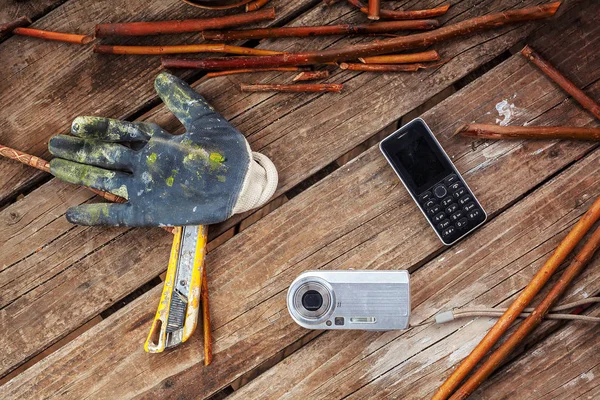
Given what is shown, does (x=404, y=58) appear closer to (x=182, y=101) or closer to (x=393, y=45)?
(x=393, y=45)

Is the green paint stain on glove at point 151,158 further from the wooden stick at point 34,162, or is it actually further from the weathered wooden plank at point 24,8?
the weathered wooden plank at point 24,8

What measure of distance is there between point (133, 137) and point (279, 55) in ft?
1.21

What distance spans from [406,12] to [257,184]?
1.64ft

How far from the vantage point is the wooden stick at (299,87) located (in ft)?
4.26

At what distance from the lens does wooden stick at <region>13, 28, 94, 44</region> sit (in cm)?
131

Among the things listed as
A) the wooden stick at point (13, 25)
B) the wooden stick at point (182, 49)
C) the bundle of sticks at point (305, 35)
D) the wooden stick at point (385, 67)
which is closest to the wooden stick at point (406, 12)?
the bundle of sticks at point (305, 35)

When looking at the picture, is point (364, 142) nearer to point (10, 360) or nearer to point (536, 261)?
point (536, 261)

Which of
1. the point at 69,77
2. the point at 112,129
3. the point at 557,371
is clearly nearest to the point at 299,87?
the point at 112,129

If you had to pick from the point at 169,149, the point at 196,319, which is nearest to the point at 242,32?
the point at 169,149

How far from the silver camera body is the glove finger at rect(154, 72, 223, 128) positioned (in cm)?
41

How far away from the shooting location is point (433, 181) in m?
1.28

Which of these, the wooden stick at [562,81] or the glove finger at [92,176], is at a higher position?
the glove finger at [92,176]

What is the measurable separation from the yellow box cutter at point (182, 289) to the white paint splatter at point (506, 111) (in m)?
0.71

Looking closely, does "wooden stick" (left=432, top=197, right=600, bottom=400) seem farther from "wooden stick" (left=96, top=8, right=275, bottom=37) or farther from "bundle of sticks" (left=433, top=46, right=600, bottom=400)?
"wooden stick" (left=96, top=8, right=275, bottom=37)
